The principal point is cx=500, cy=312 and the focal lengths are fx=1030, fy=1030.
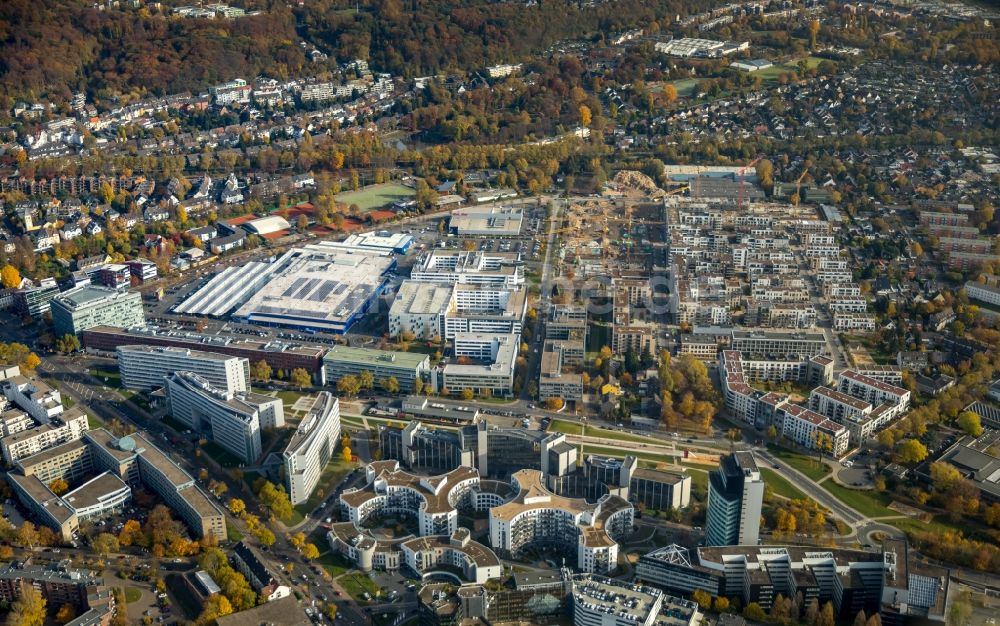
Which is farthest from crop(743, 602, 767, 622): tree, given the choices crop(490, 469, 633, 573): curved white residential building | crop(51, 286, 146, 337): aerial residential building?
crop(51, 286, 146, 337): aerial residential building

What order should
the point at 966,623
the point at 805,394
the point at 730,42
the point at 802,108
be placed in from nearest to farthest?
the point at 966,623
the point at 805,394
the point at 802,108
the point at 730,42

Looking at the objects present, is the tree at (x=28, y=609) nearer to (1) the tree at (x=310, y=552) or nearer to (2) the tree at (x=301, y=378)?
(1) the tree at (x=310, y=552)

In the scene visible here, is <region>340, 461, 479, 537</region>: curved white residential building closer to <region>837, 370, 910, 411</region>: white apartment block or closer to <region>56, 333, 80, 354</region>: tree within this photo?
<region>837, 370, 910, 411</region>: white apartment block

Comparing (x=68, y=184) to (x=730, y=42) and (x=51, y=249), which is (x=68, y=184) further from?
(x=730, y=42)

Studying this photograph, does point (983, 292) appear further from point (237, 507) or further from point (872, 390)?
point (237, 507)

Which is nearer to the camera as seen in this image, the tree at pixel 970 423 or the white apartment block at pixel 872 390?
the tree at pixel 970 423

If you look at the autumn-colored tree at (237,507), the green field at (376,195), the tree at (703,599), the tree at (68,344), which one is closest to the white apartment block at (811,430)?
the tree at (703,599)

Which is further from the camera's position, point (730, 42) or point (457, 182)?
point (730, 42)

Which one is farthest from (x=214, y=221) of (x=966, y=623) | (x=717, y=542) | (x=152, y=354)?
(x=966, y=623)
